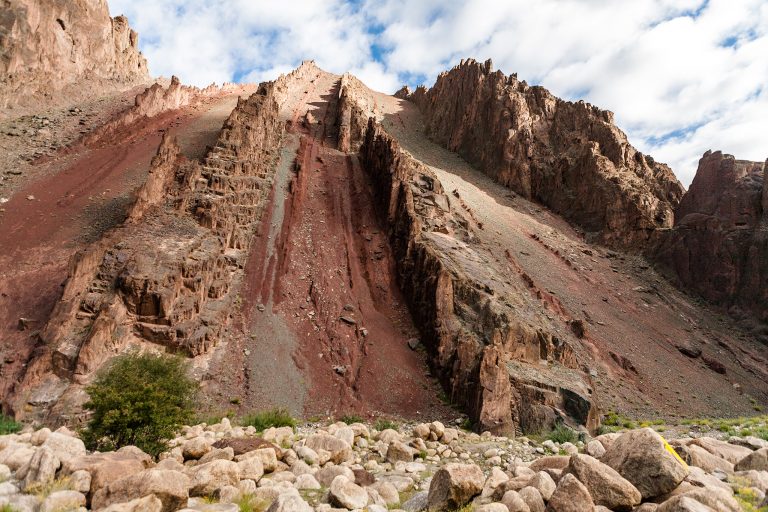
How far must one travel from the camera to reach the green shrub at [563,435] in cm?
1705

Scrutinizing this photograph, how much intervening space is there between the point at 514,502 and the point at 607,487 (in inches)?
52.7

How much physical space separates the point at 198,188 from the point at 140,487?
28.7 m

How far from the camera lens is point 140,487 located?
6.88m

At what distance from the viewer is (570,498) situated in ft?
19.4

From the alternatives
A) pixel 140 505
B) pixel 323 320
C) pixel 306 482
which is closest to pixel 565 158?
pixel 323 320

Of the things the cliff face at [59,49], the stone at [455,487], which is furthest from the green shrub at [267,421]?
the cliff face at [59,49]

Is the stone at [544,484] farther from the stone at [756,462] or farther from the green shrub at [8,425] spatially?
the green shrub at [8,425]

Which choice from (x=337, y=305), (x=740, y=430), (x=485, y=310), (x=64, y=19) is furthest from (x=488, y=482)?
(x=64, y=19)

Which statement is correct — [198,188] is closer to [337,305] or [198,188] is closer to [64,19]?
[337,305]

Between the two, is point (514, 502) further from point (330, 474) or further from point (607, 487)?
point (330, 474)

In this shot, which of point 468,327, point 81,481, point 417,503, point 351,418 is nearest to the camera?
point 81,481

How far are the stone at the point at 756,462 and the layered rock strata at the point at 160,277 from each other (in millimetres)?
22051

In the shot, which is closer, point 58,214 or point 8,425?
point 8,425

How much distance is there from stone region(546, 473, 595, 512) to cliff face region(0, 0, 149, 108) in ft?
189
